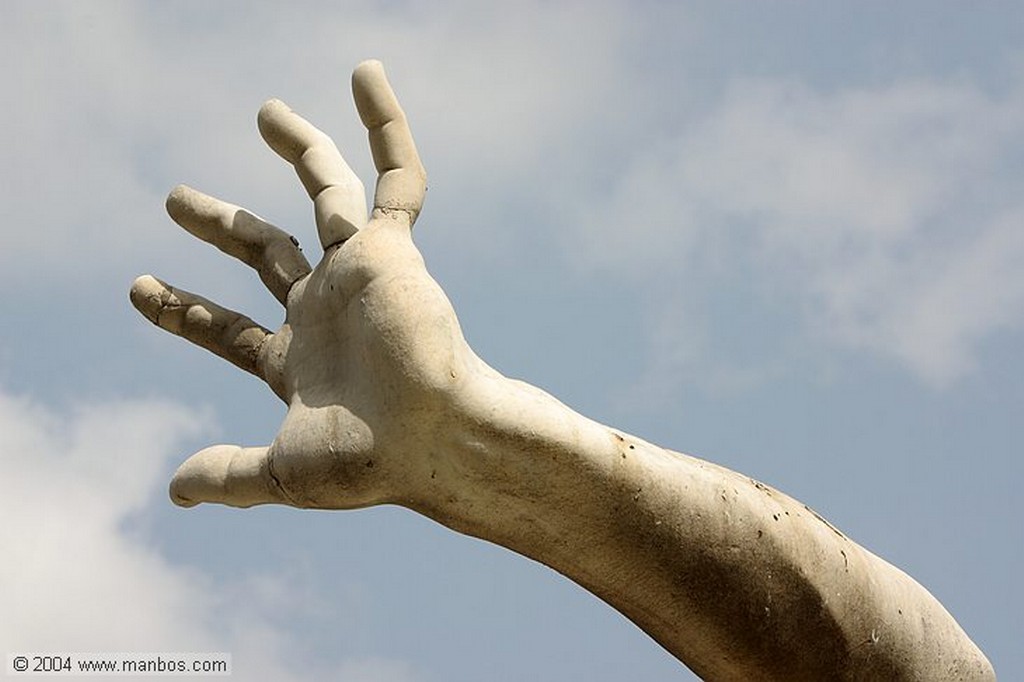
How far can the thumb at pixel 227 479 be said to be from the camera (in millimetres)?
7316

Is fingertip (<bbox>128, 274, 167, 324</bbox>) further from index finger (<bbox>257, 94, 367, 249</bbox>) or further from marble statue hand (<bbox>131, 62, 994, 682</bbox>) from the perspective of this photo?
index finger (<bbox>257, 94, 367, 249</bbox>)

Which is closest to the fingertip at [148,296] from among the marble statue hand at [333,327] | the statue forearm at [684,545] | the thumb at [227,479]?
the marble statue hand at [333,327]

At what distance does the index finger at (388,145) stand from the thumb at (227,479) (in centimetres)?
101

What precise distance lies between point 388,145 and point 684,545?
1.80 metres

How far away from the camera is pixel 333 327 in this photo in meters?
7.29

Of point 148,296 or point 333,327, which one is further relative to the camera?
point 148,296

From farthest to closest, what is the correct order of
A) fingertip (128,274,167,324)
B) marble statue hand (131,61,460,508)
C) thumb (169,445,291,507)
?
1. fingertip (128,274,167,324)
2. thumb (169,445,291,507)
3. marble statue hand (131,61,460,508)

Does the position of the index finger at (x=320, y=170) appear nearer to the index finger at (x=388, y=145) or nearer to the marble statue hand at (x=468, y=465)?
the marble statue hand at (x=468, y=465)

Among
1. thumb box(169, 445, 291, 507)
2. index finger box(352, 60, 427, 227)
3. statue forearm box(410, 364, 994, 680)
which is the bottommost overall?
statue forearm box(410, 364, 994, 680)

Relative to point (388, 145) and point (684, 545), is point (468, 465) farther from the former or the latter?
point (388, 145)

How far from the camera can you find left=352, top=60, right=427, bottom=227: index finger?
734 cm

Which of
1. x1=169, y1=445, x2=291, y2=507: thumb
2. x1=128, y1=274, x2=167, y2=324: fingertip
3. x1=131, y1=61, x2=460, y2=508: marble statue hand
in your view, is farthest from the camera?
x1=128, y1=274, x2=167, y2=324: fingertip

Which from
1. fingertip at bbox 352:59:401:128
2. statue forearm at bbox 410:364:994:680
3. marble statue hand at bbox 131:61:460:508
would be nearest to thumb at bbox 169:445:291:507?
marble statue hand at bbox 131:61:460:508

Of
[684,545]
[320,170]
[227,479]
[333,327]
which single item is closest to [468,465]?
[333,327]
